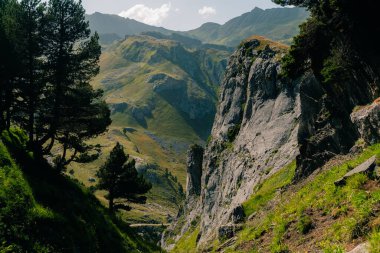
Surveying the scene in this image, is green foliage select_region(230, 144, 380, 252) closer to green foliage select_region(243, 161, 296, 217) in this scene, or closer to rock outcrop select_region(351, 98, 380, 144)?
rock outcrop select_region(351, 98, 380, 144)

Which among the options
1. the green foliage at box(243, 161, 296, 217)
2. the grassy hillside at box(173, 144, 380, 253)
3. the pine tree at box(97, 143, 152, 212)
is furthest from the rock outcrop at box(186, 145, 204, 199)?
the grassy hillside at box(173, 144, 380, 253)

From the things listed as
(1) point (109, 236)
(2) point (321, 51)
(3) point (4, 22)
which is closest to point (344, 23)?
(2) point (321, 51)

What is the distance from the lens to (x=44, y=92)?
37.7 m

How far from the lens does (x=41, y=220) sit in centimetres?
1925

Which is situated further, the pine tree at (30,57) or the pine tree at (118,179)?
the pine tree at (118,179)

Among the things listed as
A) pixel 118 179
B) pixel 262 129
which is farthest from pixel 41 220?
pixel 262 129

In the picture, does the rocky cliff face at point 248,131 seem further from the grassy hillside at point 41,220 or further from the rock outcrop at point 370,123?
the grassy hillside at point 41,220

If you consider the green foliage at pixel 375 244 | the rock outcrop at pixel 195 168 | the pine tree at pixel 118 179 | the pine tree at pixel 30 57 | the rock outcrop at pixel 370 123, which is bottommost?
the rock outcrop at pixel 195 168

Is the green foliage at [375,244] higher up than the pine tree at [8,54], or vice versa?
the pine tree at [8,54]

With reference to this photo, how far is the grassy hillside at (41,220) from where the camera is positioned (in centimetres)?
1691

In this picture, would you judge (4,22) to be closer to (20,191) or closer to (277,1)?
(20,191)

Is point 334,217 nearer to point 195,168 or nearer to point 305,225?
point 305,225

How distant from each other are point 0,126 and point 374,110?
3110 centimetres

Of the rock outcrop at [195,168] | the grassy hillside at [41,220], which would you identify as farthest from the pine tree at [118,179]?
the rock outcrop at [195,168]
